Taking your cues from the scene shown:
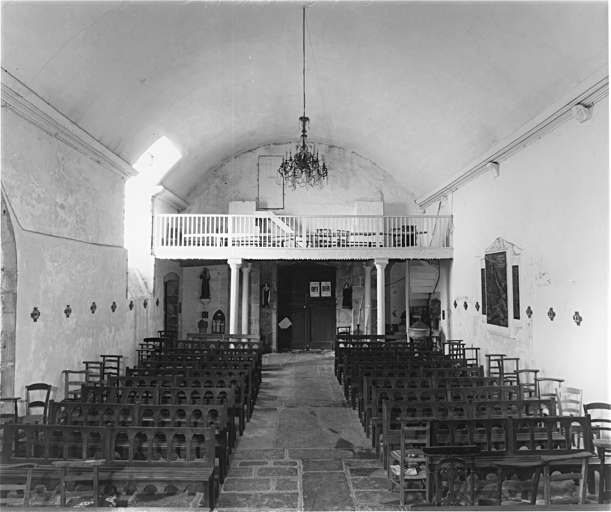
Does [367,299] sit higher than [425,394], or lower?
higher

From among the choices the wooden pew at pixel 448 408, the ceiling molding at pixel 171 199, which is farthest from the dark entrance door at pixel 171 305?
the wooden pew at pixel 448 408

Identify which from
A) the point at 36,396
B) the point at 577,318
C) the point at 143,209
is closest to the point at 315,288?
the point at 143,209

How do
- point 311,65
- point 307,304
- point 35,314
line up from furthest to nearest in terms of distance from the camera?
point 307,304 → point 311,65 → point 35,314

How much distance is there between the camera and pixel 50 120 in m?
7.91

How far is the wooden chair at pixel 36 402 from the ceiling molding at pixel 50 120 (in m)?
3.98

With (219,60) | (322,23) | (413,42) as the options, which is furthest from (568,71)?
(219,60)

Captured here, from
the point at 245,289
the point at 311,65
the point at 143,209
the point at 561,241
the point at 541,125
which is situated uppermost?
the point at 311,65

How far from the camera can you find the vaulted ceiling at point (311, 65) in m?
6.93

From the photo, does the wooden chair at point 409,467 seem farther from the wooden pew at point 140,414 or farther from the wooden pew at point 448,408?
the wooden pew at point 140,414

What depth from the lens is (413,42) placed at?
910cm

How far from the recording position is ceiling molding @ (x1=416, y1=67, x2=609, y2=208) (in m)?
7.10

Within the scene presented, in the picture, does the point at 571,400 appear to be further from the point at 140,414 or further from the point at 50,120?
the point at 50,120

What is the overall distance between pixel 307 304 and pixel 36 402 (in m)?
11.9

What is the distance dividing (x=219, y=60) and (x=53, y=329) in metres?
6.06
